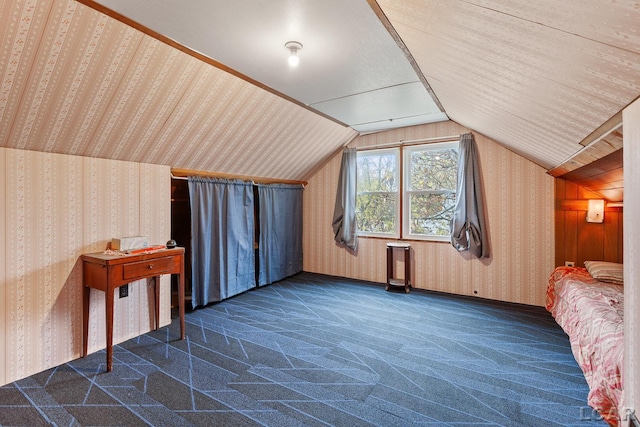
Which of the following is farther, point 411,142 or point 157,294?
point 411,142

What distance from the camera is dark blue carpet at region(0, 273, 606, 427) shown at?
1.88 meters

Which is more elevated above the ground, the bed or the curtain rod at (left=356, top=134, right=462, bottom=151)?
the curtain rod at (left=356, top=134, right=462, bottom=151)

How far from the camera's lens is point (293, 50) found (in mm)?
2150

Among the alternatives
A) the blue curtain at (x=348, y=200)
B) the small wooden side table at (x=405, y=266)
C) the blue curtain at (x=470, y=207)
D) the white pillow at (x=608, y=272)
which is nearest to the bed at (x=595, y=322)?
the white pillow at (x=608, y=272)

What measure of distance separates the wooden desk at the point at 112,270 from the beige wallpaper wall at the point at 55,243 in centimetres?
8

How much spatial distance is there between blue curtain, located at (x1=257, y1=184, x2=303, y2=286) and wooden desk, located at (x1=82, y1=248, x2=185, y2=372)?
1.84 meters

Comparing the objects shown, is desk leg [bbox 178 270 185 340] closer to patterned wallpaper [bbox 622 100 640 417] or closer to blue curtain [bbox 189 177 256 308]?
blue curtain [bbox 189 177 256 308]

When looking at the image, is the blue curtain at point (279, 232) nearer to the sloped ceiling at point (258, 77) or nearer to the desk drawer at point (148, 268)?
the sloped ceiling at point (258, 77)

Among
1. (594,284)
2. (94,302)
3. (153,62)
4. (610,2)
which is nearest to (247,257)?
(94,302)

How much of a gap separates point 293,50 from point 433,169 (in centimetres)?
302

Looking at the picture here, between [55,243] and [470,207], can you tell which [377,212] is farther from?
[55,243]

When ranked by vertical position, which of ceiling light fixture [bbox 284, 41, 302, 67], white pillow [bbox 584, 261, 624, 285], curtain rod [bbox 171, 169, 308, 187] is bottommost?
white pillow [bbox 584, 261, 624, 285]

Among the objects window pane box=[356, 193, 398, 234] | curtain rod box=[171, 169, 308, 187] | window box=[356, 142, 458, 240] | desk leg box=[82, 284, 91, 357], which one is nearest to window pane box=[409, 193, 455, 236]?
window box=[356, 142, 458, 240]

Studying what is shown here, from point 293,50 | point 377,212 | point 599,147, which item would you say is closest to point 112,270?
point 293,50
